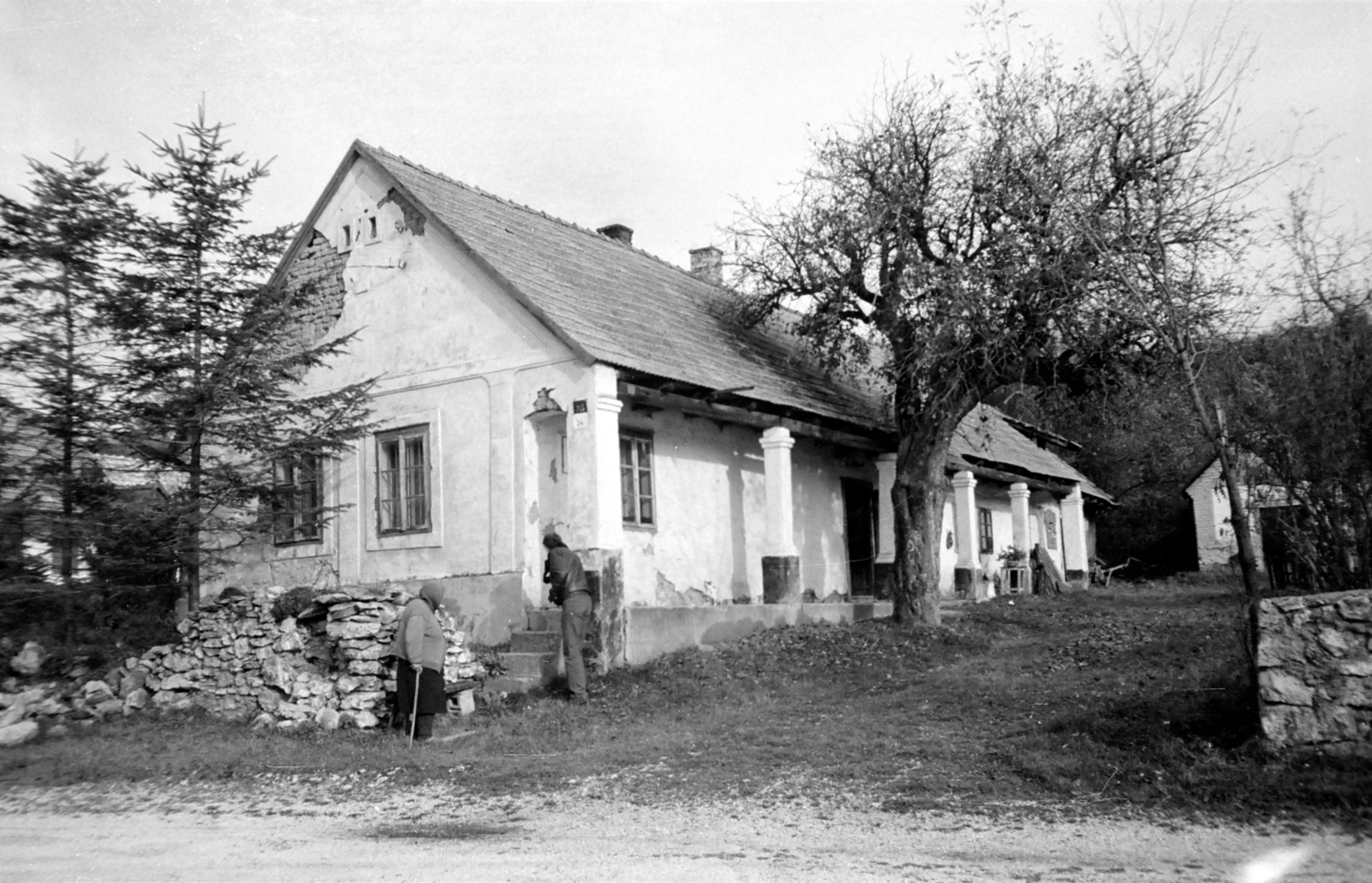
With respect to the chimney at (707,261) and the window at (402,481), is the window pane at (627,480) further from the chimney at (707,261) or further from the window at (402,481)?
the chimney at (707,261)

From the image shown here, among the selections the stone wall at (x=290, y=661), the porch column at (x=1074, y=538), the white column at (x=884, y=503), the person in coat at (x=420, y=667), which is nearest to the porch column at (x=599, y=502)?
the stone wall at (x=290, y=661)

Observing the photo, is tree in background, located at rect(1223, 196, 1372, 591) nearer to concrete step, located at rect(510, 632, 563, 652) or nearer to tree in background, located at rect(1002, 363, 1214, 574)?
concrete step, located at rect(510, 632, 563, 652)

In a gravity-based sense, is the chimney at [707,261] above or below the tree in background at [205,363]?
above

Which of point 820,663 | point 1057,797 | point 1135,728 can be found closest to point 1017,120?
point 820,663

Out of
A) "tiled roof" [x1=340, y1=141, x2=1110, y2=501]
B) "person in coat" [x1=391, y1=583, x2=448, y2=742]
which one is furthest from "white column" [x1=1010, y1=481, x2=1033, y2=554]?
"person in coat" [x1=391, y1=583, x2=448, y2=742]

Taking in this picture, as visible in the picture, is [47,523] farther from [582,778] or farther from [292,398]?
[582,778]

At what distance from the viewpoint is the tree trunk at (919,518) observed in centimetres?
1616

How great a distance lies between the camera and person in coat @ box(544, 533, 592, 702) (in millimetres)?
12547

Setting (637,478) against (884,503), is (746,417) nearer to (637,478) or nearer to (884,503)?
(637,478)

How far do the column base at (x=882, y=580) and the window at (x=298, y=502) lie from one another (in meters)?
8.98

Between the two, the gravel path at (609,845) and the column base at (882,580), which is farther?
the column base at (882,580)

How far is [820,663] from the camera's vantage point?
13820 mm

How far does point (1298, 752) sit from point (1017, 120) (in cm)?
912

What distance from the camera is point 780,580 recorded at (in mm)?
16406
